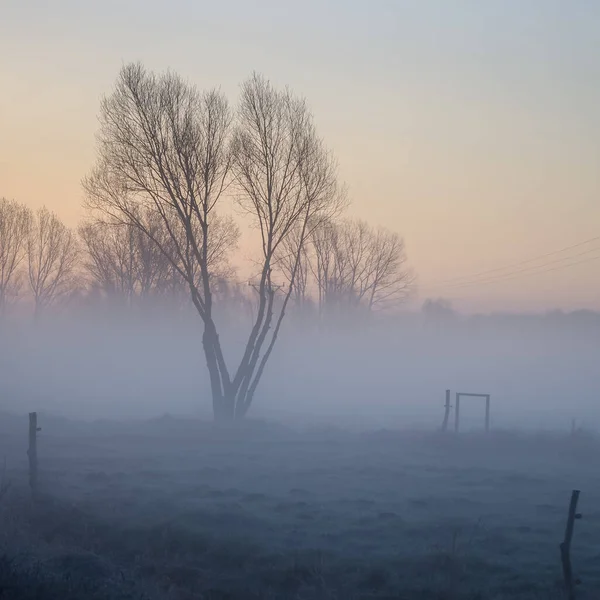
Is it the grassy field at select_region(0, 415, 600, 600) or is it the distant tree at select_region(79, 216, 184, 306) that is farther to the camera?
the distant tree at select_region(79, 216, 184, 306)

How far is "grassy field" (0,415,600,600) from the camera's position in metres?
12.9

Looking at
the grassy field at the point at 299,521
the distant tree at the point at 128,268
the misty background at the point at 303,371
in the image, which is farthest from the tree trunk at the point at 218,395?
the distant tree at the point at 128,268

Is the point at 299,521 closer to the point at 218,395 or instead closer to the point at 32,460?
the point at 32,460

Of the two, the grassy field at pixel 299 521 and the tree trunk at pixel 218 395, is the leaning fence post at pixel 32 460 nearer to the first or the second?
the grassy field at pixel 299 521

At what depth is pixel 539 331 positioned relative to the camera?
110m

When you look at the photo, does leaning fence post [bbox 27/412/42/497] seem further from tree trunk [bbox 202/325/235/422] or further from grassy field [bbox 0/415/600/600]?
tree trunk [bbox 202/325/235/422]

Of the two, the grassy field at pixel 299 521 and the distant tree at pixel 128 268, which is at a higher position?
the distant tree at pixel 128 268

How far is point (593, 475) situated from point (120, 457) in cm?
1544

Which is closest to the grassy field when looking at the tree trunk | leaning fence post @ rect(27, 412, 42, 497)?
leaning fence post @ rect(27, 412, 42, 497)

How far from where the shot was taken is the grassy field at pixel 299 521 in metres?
12.9

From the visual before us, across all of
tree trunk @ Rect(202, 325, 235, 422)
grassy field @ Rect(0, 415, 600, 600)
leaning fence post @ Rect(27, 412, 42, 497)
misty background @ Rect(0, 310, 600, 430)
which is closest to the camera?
grassy field @ Rect(0, 415, 600, 600)

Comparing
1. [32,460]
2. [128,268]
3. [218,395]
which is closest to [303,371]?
[128,268]

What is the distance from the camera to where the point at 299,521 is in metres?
17.6

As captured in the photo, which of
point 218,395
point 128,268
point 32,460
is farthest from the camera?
point 128,268
